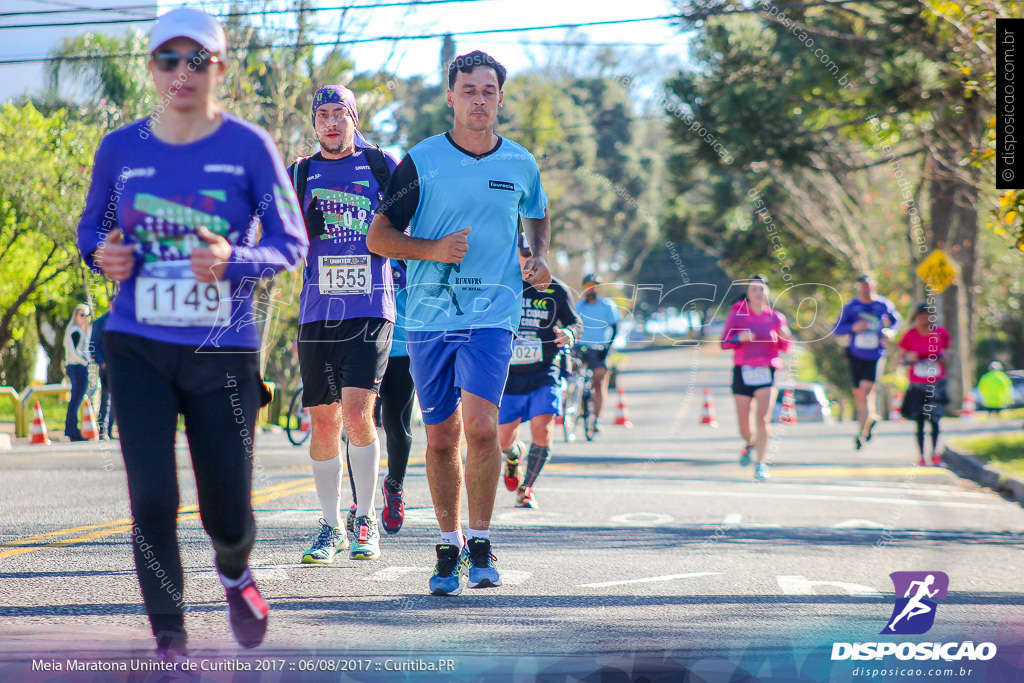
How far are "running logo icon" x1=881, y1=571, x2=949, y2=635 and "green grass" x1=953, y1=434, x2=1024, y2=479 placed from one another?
22.6 feet

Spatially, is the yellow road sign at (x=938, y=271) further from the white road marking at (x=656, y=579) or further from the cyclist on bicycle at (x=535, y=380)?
the white road marking at (x=656, y=579)

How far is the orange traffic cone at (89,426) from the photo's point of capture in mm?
14508

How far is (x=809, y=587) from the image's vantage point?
235 inches

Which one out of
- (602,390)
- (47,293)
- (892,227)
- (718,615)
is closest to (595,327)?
(602,390)

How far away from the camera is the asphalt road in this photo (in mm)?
4023

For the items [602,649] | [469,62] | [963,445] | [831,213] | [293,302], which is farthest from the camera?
[831,213]

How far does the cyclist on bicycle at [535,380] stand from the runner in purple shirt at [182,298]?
17.4 feet

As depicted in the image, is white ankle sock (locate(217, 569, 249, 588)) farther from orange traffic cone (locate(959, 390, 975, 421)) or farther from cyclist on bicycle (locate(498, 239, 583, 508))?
orange traffic cone (locate(959, 390, 975, 421))

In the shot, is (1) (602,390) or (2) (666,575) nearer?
(2) (666,575)

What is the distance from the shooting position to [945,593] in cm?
588

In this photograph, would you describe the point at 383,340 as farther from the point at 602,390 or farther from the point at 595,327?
the point at 602,390

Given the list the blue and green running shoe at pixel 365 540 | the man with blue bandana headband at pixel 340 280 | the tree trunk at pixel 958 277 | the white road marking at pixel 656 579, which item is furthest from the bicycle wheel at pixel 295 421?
the tree trunk at pixel 958 277

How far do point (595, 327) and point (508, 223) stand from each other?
1138 centimetres

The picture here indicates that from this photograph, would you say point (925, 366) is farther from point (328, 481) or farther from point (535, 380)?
point (328, 481)
